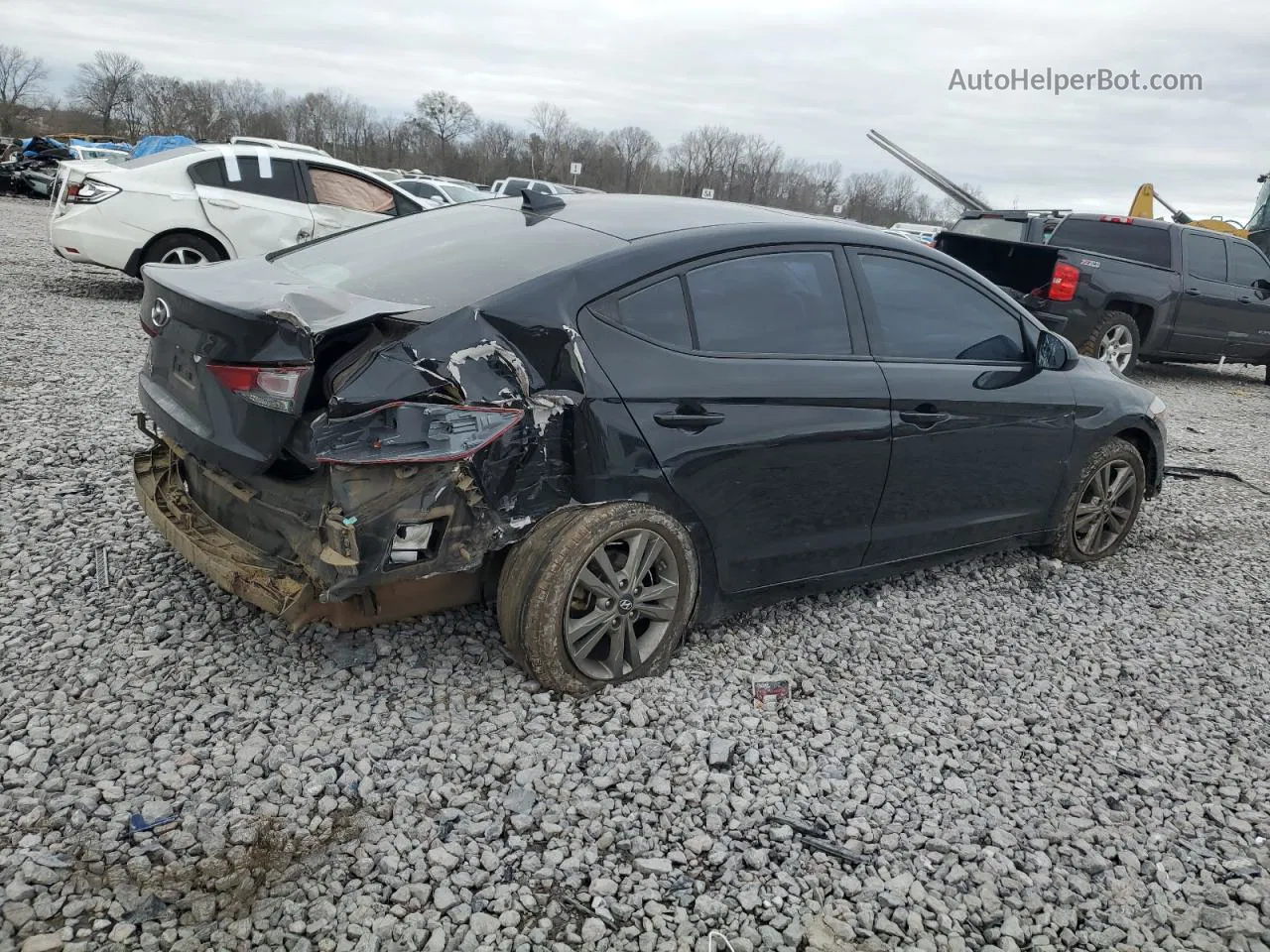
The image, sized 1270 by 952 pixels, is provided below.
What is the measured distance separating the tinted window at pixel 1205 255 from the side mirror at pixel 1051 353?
789 centimetres

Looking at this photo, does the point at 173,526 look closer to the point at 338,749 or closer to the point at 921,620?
the point at 338,749

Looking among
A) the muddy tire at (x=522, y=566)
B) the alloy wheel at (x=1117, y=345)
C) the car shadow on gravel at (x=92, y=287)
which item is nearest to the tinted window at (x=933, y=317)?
the muddy tire at (x=522, y=566)

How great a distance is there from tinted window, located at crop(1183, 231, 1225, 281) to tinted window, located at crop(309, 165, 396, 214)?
29.5 feet

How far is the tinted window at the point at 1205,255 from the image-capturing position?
1096 cm

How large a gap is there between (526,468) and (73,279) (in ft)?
34.0

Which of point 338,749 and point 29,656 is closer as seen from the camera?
point 338,749

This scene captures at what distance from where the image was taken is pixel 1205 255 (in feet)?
36.6

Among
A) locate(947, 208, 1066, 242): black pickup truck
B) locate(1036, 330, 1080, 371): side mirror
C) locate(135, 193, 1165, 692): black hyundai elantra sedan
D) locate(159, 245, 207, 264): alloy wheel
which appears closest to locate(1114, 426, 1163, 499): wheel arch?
locate(1036, 330, 1080, 371): side mirror

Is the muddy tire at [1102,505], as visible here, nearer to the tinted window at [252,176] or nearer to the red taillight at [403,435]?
the red taillight at [403,435]

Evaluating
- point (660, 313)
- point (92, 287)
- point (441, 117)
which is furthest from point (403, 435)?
point (441, 117)

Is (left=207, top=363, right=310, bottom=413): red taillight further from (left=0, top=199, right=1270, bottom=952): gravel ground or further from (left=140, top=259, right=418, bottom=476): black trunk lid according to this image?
(left=0, top=199, right=1270, bottom=952): gravel ground

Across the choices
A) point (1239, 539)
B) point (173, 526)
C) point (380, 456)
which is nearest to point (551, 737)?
point (380, 456)

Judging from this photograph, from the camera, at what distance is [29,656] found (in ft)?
10.3

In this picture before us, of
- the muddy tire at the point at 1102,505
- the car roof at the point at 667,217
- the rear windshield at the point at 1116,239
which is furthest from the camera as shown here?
the rear windshield at the point at 1116,239
